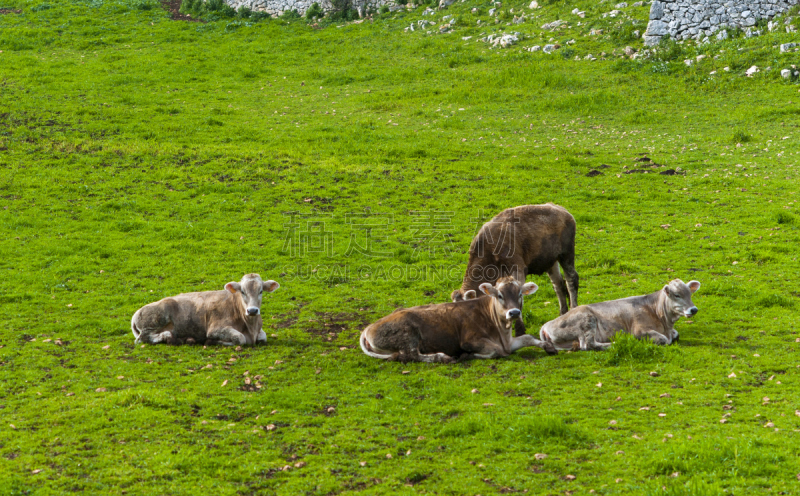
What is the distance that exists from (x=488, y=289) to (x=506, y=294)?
38cm

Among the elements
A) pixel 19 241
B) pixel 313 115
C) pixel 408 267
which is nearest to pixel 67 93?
pixel 313 115

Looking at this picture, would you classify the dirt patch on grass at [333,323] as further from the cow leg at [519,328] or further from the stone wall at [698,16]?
the stone wall at [698,16]

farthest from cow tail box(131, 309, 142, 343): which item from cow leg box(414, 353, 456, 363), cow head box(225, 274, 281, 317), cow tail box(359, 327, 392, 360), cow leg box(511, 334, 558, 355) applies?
cow leg box(511, 334, 558, 355)

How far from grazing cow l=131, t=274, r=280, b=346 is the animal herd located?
0.02 meters

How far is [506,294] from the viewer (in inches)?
483

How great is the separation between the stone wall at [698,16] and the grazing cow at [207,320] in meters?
24.7

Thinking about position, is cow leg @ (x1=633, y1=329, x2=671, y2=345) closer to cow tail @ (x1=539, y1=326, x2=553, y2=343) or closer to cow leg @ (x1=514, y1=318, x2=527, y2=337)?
cow tail @ (x1=539, y1=326, x2=553, y2=343)

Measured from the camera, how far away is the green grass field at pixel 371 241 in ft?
28.1

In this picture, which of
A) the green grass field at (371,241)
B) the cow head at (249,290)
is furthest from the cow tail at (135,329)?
the cow head at (249,290)

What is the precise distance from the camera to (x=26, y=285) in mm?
16906

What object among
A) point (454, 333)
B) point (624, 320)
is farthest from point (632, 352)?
point (454, 333)

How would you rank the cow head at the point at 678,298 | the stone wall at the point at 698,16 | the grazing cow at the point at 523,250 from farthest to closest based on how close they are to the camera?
the stone wall at the point at 698,16
the grazing cow at the point at 523,250
the cow head at the point at 678,298

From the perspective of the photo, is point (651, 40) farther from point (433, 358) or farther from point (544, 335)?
point (433, 358)

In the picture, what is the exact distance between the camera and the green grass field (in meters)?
8.57
